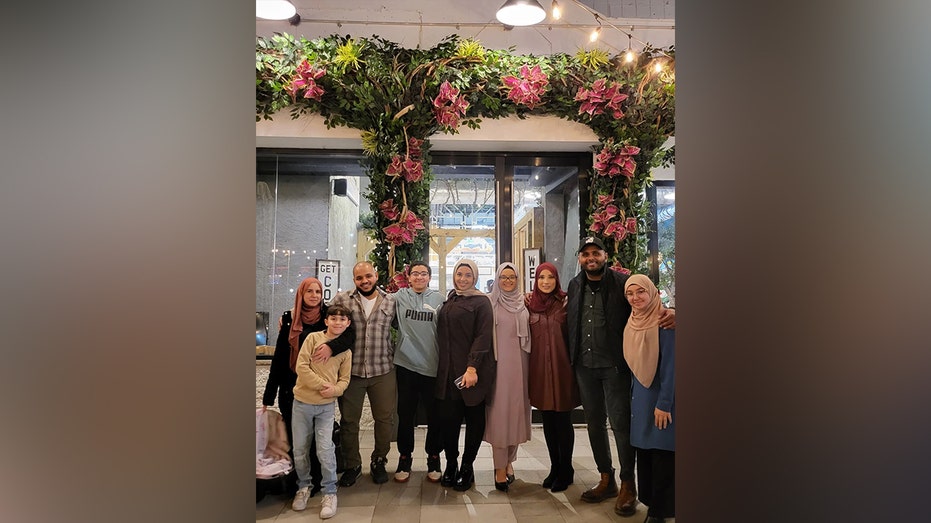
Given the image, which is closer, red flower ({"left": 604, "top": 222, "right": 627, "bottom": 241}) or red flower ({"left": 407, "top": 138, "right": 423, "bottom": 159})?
red flower ({"left": 407, "top": 138, "right": 423, "bottom": 159})

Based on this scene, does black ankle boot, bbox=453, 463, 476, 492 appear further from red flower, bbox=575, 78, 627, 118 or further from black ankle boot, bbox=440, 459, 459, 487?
red flower, bbox=575, 78, 627, 118

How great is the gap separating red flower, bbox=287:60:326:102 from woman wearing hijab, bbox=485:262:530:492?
2.31 meters

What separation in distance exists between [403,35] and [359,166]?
141 centimetres

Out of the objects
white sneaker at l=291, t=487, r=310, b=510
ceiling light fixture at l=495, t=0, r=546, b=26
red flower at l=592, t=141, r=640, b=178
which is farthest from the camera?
→ red flower at l=592, t=141, r=640, b=178

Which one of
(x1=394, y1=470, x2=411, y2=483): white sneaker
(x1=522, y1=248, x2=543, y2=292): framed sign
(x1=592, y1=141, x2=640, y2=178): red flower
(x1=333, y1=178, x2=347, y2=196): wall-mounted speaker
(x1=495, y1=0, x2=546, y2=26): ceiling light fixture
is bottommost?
(x1=394, y1=470, x2=411, y2=483): white sneaker

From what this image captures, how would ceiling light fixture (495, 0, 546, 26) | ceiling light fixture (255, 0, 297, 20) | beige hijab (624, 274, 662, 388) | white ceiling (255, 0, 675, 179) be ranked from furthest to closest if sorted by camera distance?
white ceiling (255, 0, 675, 179) < ceiling light fixture (255, 0, 297, 20) < ceiling light fixture (495, 0, 546, 26) < beige hijab (624, 274, 662, 388)

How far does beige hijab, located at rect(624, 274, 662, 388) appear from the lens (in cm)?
272

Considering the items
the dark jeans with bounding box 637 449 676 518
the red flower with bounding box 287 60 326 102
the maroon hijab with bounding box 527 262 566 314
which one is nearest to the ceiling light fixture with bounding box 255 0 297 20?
the red flower with bounding box 287 60 326 102

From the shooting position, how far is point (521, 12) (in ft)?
13.0

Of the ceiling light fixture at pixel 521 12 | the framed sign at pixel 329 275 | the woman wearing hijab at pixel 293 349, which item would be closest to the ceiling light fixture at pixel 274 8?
the ceiling light fixture at pixel 521 12

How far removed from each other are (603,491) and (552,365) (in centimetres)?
78
